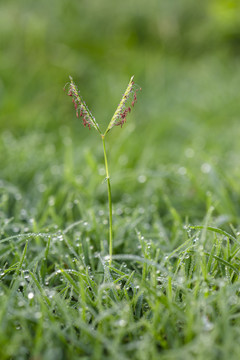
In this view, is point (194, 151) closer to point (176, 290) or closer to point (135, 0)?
point (176, 290)

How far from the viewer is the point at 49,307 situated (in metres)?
0.94

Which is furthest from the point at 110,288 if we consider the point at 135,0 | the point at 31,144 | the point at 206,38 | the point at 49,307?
the point at 135,0

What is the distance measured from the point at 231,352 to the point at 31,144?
1.61 metres

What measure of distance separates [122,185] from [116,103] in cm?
145

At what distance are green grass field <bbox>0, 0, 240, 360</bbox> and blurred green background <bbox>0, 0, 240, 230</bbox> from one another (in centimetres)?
1

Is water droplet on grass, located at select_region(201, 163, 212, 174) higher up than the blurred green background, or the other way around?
the blurred green background

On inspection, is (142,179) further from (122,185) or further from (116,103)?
(116,103)

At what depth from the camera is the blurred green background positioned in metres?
1.75

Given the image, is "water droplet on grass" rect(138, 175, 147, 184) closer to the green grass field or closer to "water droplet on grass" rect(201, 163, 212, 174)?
the green grass field

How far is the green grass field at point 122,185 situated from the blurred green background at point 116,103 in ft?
0.04

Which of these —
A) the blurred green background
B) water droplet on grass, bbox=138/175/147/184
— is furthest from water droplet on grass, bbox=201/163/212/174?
water droplet on grass, bbox=138/175/147/184

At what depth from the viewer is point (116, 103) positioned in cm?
316

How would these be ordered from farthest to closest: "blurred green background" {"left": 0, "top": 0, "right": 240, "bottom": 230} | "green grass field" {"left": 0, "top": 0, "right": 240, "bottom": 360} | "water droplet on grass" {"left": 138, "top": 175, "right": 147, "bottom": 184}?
"water droplet on grass" {"left": 138, "top": 175, "right": 147, "bottom": 184}
"blurred green background" {"left": 0, "top": 0, "right": 240, "bottom": 230}
"green grass field" {"left": 0, "top": 0, "right": 240, "bottom": 360}

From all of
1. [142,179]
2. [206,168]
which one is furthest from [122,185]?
[206,168]
